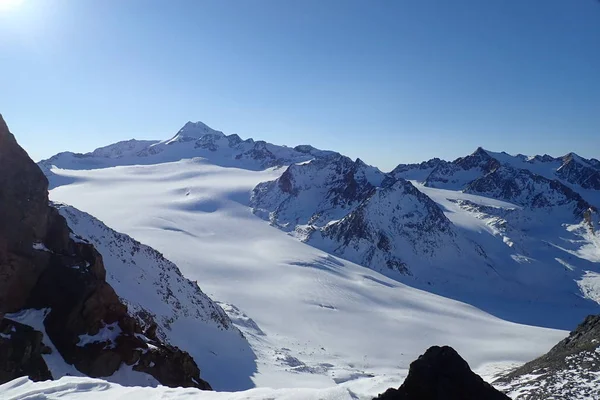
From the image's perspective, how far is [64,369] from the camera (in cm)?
1895

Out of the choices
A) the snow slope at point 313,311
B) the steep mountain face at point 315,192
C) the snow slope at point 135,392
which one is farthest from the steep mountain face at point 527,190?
the snow slope at point 135,392

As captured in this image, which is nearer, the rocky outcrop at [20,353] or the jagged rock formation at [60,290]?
the rocky outcrop at [20,353]

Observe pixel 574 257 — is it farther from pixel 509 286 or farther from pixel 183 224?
pixel 183 224

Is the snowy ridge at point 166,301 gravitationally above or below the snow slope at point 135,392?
below

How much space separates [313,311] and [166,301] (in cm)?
2839

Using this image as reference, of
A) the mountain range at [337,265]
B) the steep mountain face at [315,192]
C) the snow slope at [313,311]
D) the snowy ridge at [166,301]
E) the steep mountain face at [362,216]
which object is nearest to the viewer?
the snowy ridge at [166,301]

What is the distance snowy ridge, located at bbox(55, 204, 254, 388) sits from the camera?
33.5 meters

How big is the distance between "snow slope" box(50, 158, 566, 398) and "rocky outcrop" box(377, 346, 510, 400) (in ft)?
5.00

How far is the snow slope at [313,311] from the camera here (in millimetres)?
43750

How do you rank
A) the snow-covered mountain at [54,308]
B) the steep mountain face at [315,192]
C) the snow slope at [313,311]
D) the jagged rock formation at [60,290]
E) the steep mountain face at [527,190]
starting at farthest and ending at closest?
the steep mountain face at [527,190], the steep mountain face at [315,192], the snow slope at [313,311], the jagged rock formation at [60,290], the snow-covered mountain at [54,308]

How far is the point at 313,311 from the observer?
62344mm

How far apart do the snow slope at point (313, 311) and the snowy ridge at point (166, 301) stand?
2.08 metres

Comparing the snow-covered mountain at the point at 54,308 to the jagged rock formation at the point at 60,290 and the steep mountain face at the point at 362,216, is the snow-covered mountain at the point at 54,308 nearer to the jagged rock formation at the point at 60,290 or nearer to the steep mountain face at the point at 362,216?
the jagged rock formation at the point at 60,290

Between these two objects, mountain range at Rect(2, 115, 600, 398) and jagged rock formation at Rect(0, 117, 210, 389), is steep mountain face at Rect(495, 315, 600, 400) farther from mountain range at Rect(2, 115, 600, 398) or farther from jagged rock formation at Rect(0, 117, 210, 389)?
jagged rock formation at Rect(0, 117, 210, 389)
